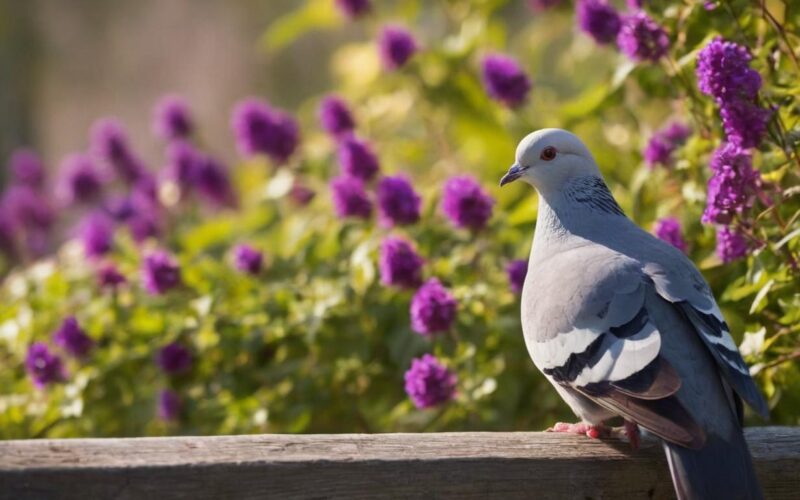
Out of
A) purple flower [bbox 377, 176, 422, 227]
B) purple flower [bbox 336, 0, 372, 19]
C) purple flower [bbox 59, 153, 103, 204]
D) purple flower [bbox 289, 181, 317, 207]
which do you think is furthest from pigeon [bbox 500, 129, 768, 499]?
purple flower [bbox 59, 153, 103, 204]

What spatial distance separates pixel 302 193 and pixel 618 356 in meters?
1.84

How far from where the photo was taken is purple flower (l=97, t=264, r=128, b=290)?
3.20 meters

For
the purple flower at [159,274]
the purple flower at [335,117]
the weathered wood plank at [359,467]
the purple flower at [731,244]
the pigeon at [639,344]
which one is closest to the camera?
the weathered wood plank at [359,467]

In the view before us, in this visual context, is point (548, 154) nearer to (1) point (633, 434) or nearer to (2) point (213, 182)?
(1) point (633, 434)

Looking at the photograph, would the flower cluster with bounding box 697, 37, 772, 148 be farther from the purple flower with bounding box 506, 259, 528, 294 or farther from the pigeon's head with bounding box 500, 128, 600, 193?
the purple flower with bounding box 506, 259, 528, 294

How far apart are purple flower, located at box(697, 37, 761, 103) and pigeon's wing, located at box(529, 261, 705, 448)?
40 centimetres

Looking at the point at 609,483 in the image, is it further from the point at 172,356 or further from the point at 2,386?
the point at 2,386

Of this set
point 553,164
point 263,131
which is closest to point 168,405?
point 263,131

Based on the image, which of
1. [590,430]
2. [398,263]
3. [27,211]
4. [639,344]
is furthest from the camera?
[27,211]

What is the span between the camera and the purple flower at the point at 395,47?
3496 mm

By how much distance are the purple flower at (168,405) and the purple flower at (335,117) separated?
991mm

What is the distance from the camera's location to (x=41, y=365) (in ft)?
9.68

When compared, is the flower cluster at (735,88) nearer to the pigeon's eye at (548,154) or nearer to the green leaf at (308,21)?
the pigeon's eye at (548,154)

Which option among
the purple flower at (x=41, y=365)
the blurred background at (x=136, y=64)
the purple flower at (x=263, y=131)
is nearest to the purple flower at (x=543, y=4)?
the purple flower at (x=263, y=131)
